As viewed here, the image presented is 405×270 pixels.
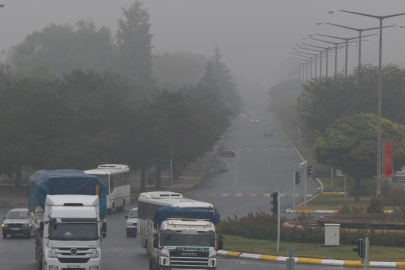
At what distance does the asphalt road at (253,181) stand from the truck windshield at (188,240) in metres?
23.7

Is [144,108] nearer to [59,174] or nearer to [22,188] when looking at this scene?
[22,188]

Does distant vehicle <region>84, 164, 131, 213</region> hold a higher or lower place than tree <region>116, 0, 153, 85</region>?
lower

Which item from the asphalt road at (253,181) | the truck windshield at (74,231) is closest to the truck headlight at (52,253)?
the truck windshield at (74,231)

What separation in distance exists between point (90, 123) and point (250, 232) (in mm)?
35825

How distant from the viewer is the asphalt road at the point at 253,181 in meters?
53.7

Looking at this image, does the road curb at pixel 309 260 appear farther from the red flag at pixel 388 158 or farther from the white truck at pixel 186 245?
the red flag at pixel 388 158

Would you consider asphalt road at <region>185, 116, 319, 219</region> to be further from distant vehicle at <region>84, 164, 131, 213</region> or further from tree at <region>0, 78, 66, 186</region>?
tree at <region>0, 78, 66, 186</region>

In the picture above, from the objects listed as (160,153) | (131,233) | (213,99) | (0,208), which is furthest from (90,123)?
(213,99)

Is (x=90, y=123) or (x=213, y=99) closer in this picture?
(x=90, y=123)

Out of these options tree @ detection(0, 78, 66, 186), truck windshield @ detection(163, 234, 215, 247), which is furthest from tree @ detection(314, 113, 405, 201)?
truck windshield @ detection(163, 234, 215, 247)

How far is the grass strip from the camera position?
79.6ft

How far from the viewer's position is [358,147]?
49.2 m

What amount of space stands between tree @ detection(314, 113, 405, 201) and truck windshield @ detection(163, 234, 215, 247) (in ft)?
104

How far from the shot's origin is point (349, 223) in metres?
29.0
